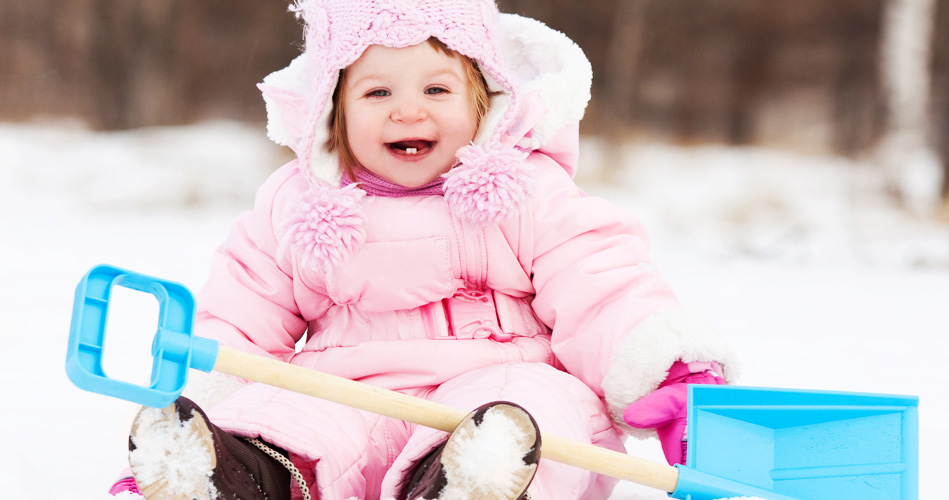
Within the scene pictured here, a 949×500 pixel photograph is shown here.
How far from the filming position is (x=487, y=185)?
3.53ft

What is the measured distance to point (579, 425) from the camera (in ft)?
3.32

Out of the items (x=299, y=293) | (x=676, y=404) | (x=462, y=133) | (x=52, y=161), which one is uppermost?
(x=52, y=161)

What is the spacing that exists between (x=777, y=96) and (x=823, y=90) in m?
0.19

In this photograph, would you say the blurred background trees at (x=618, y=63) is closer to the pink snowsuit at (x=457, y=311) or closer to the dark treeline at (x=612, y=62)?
the dark treeline at (x=612, y=62)

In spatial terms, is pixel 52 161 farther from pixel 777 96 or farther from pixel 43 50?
pixel 777 96

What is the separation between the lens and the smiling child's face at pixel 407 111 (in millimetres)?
1084

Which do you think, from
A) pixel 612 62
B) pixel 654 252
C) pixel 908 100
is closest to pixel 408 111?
pixel 654 252

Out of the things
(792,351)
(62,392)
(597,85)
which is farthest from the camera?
(597,85)

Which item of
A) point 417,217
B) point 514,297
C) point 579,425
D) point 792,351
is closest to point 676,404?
point 579,425

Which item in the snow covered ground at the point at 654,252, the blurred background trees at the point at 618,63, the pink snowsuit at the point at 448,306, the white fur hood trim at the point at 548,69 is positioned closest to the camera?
the pink snowsuit at the point at 448,306

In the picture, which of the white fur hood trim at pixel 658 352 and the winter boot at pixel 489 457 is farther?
the white fur hood trim at pixel 658 352

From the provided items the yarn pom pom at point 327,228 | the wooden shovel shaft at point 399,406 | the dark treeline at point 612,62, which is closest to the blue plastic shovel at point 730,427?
the wooden shovel shaft at point 399,406

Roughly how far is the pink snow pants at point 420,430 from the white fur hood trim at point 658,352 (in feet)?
0.17

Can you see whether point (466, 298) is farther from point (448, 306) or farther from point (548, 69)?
point (548, 69)
